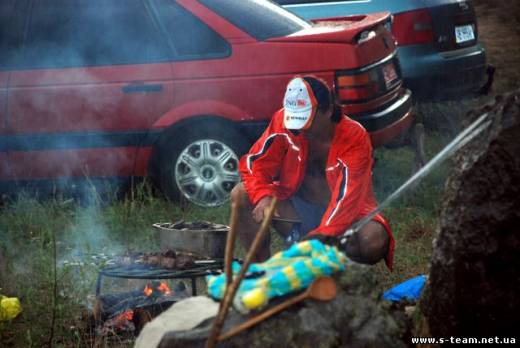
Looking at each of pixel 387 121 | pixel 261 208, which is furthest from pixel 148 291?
pixel 387 121

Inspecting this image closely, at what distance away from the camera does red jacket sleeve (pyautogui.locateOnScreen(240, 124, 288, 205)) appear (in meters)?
5.39

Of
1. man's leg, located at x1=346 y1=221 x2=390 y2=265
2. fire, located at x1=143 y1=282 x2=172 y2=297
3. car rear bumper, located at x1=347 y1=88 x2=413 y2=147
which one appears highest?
man's leg, located at x1=346 y1=221 x2=390 y2=265

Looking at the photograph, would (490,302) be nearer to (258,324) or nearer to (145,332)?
(258,324)

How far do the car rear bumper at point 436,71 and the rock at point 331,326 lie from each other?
5926mm

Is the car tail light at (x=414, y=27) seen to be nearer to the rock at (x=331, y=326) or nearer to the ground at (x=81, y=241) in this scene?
the ground at (x=81, y=241)

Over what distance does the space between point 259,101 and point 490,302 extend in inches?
158

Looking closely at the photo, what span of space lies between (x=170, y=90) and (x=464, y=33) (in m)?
3.52

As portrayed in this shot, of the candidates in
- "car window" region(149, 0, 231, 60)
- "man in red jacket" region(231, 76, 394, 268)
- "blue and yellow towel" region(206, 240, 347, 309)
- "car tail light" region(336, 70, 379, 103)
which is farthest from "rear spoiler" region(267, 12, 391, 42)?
Answer: "blue and yellow towel" region(206, 240, 347, 309)

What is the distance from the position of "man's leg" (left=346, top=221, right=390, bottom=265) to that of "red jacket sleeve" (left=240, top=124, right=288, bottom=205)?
618mm

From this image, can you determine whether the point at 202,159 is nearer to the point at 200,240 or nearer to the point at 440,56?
the point at 200,240

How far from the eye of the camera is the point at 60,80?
7.40 metres

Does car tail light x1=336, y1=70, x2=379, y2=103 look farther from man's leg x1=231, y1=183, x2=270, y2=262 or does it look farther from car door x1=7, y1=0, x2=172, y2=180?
man's leg x1=231, y1=183, x2=270, y2=262

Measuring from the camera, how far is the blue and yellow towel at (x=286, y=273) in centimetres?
335

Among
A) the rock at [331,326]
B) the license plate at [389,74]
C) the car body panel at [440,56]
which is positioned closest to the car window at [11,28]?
the license plate at [389,74]
